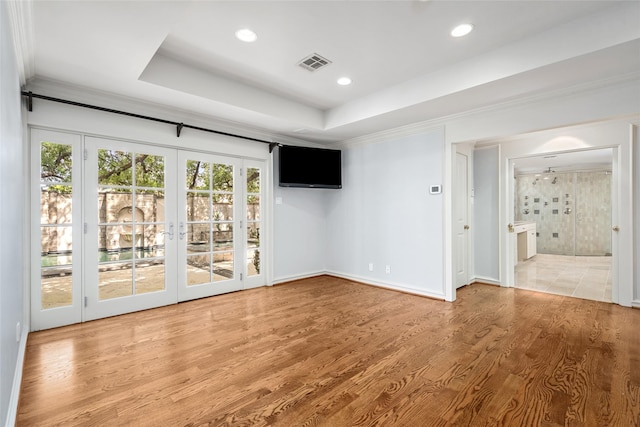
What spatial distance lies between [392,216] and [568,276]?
3.71 metres

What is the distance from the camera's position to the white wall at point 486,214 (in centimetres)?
514

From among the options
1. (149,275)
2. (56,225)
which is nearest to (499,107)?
(149,275)

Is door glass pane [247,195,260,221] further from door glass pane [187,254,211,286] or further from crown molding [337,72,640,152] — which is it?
crown molding [337,72,640,152]

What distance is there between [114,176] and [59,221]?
73cm

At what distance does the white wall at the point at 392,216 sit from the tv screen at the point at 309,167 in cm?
26

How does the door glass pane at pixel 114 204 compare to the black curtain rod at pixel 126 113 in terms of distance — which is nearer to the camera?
the black curtain rod at pixel 126 113

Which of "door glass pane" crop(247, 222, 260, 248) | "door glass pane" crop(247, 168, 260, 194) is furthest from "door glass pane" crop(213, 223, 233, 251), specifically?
"door glass pane" crop(247, 168, 260, 194)

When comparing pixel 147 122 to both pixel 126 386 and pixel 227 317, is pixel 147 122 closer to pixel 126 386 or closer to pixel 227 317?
pixel 227 317

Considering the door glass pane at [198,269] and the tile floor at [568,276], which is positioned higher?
the door glass pane at [198,269]

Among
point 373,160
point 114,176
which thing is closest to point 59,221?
point 114,176

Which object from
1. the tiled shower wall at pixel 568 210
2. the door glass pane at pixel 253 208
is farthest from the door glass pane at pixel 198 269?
the tiled shower wall at pixel 568 210

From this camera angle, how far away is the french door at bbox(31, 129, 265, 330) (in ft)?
10.4

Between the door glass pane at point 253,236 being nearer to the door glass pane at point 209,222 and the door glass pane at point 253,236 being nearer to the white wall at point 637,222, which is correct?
the door glass pane at point 209,222

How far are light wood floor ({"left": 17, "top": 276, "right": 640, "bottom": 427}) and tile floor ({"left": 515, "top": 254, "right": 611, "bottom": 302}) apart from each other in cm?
89
